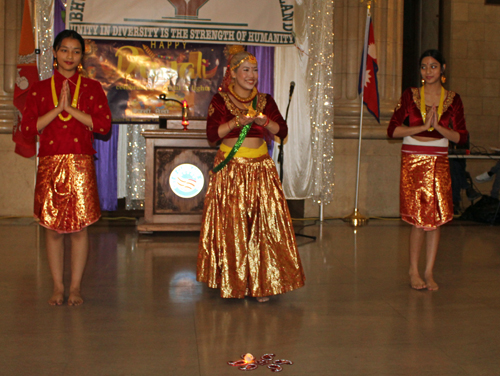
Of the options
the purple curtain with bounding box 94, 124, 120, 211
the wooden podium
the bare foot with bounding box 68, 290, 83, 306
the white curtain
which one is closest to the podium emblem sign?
the wooden podium

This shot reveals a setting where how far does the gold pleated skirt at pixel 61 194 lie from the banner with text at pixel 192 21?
3.69 meters

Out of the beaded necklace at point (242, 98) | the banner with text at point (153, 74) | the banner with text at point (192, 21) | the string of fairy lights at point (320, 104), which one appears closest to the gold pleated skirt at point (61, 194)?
the beaded necklace at point (242, 98)

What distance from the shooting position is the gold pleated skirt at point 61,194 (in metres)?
3.40

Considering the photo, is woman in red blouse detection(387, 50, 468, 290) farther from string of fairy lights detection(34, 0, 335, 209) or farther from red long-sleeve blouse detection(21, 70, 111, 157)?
string of fairy lights detection(34, 0, 335, 209)

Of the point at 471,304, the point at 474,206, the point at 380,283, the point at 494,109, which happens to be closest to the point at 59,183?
the point at 380,283

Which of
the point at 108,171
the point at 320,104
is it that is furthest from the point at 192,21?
the point at 108,171

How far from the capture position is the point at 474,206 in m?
7.43

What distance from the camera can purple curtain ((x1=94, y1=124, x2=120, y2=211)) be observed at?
7148 mm

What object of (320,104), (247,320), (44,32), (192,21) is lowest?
(247,320)

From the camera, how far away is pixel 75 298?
11.6ft

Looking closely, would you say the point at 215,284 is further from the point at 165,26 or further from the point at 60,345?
the point at 165,26

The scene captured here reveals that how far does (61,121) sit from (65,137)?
103 millimetres

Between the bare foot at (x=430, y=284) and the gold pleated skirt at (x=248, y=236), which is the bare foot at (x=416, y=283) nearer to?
the bare foot at (x=430, y=284)

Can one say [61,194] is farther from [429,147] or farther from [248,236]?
[429,147]
